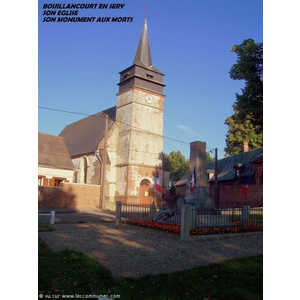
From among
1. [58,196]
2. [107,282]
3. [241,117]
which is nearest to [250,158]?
[241,117]

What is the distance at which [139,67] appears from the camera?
115ft

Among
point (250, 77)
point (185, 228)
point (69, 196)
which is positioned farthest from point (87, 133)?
point (185, 228)

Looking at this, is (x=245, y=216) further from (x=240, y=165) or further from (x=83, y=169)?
(x=83, y=169)

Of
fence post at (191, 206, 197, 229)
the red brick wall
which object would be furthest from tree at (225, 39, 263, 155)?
the red brick wall

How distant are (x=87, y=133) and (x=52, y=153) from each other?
893cm

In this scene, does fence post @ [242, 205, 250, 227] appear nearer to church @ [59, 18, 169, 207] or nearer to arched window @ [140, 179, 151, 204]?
church @ [59, 18, 169, 207]

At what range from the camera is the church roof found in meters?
36.9

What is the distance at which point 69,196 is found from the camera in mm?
26125

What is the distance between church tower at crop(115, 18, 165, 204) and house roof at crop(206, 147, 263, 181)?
7097 millimetres

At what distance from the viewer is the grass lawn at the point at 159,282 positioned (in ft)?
16.4

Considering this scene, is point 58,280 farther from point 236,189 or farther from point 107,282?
point 236,189
